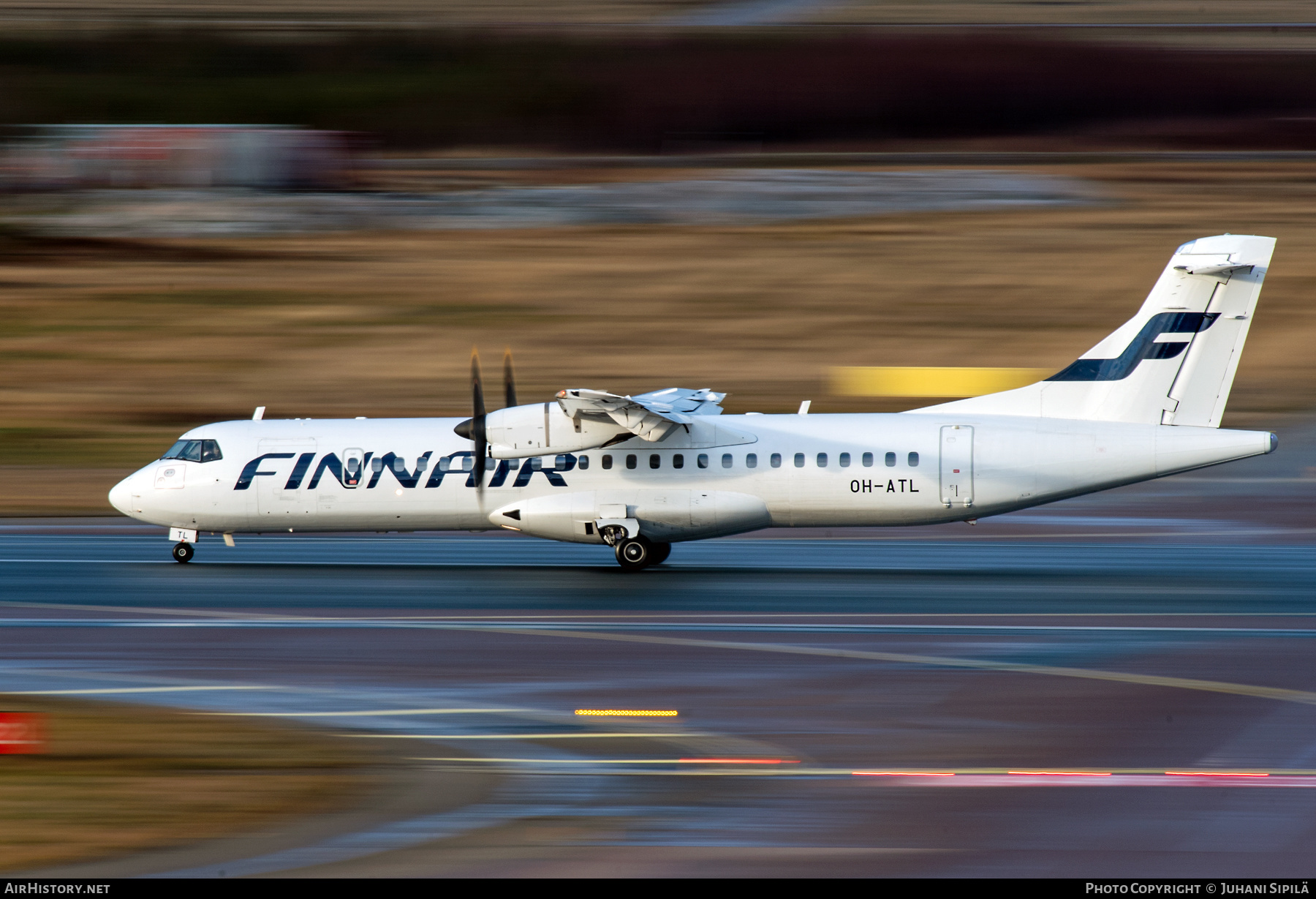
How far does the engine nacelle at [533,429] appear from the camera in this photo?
22125 mm

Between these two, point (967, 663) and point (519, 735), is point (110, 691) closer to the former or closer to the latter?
point (519, 735)

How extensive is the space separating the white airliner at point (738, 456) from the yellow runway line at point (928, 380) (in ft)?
43.4

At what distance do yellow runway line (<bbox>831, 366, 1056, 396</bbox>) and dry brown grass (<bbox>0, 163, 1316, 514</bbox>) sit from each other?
71 cm

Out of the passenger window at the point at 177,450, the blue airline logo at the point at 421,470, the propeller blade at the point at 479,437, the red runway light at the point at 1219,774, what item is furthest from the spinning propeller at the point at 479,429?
the red runway light at the point at 1219,774

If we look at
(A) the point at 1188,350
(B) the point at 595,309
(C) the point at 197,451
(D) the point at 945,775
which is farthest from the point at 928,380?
(D) the point at 945,775

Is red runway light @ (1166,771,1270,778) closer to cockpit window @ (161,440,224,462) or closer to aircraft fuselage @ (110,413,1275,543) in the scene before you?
aircraft fuselage @ (110,413,1275,543)

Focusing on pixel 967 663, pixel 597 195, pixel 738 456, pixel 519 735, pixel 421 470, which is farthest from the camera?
pixel 597 195

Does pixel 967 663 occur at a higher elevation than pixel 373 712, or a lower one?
lower

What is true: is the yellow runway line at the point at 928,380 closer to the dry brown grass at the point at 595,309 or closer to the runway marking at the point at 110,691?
the dry brown grass at the point at 595,309

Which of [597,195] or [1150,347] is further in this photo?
[597,195]

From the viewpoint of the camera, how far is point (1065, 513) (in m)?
28.8

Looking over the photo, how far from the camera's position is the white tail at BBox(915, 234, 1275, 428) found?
71.7 ft

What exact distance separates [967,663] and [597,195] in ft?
122

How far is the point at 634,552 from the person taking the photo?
75.9 ft
